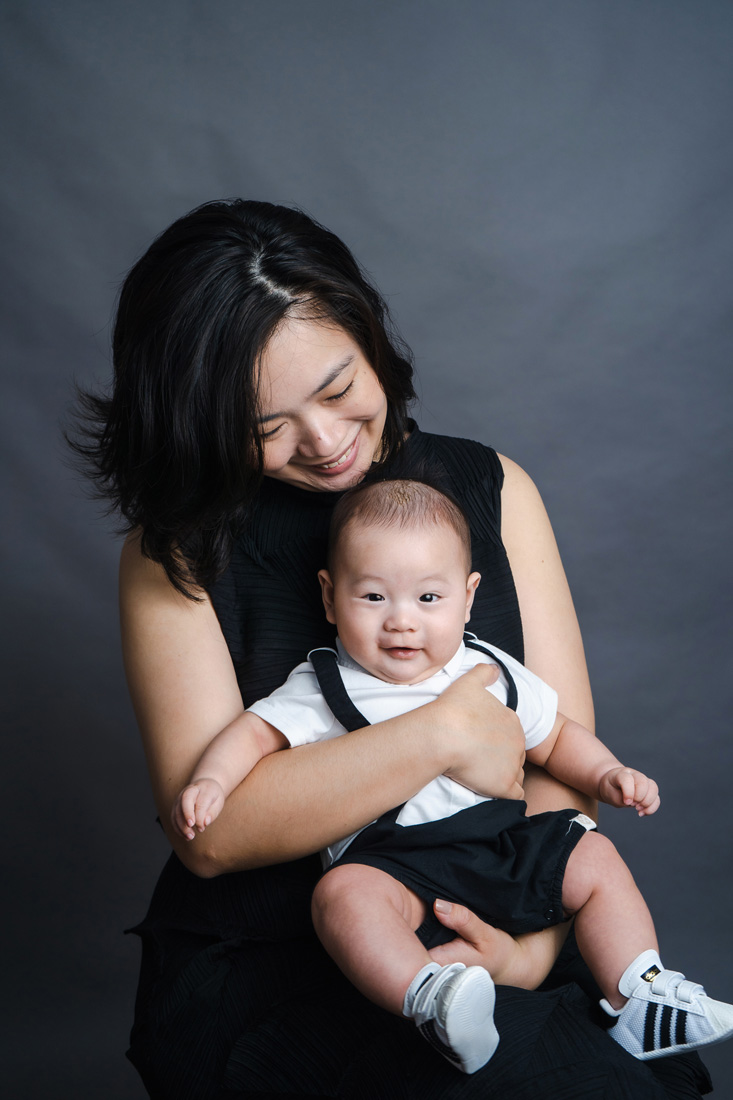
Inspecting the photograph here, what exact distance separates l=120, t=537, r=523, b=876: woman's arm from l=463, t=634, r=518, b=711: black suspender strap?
58 mm

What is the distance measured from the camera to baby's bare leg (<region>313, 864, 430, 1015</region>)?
4.61 ft

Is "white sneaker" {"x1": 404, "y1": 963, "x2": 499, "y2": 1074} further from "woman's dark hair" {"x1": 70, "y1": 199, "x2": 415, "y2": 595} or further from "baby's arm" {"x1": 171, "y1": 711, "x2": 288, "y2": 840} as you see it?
"woman's dark hair" {"x1": 70, "y1": 199, "x2": 415, "y2": 595}

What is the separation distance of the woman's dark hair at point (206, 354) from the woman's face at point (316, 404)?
26mm

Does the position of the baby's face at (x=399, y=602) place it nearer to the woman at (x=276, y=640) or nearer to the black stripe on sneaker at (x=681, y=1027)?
the woman at (x=276, y=640)

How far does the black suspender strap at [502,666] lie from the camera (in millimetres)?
1825

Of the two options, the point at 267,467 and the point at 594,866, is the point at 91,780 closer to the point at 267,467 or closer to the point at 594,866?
the point at 267,467

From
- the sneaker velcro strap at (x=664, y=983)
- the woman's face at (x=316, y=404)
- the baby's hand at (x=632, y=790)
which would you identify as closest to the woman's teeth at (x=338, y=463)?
the woman's face at (x=316, y=404)

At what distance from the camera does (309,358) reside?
1759 mm

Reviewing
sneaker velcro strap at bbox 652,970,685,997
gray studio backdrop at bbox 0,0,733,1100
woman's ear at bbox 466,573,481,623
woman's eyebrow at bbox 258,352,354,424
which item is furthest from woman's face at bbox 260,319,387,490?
gray studio backdrop at bbox 0,0,733,1100

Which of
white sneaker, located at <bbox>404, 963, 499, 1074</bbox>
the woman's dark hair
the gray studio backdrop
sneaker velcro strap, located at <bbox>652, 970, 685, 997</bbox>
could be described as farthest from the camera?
the gray studio backdrop

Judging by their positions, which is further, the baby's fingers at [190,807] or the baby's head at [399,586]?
the baby's head at [399,586]

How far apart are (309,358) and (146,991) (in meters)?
1.19

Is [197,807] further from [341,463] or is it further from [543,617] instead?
[543,617]

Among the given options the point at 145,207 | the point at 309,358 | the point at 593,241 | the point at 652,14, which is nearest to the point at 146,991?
the point at 309,358
